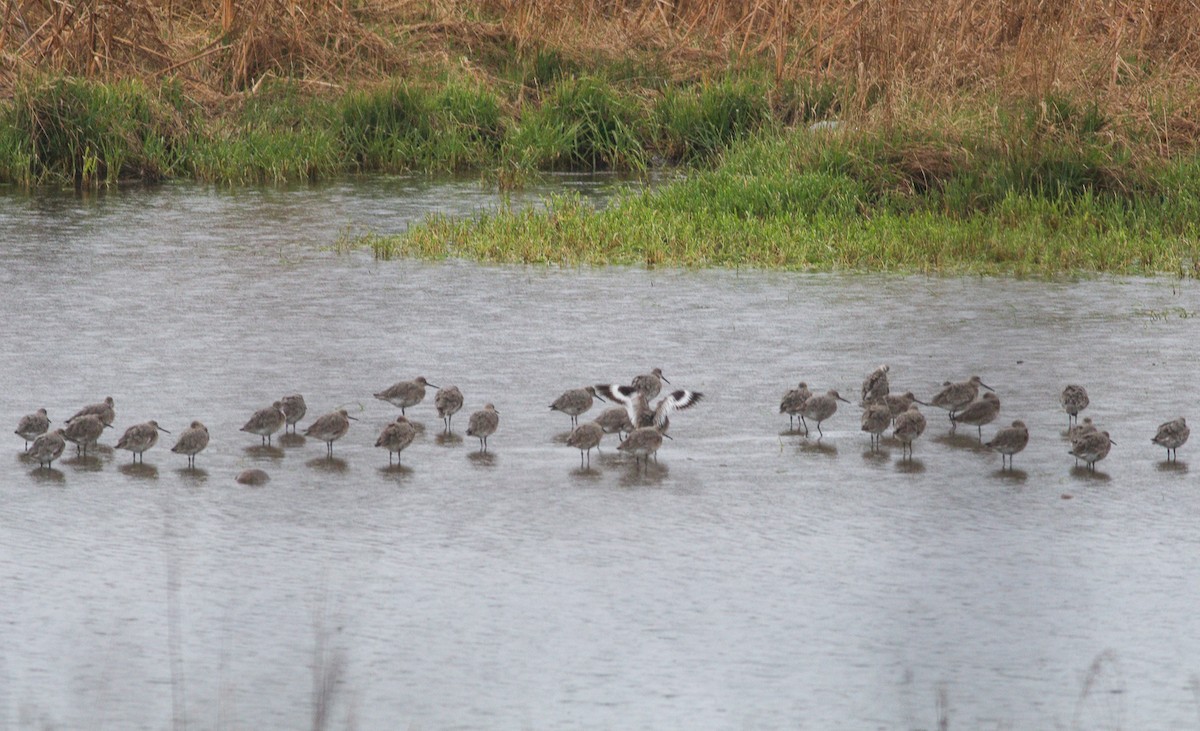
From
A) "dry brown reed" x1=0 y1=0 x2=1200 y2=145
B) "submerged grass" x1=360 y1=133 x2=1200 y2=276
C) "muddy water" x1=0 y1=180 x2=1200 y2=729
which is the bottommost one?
"muddy water" x1=0 y1=180 x2=1200 y2=729

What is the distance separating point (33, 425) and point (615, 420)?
121 inches

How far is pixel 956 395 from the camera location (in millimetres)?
9852

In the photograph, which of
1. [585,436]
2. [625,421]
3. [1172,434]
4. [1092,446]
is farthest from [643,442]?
[1172,434]

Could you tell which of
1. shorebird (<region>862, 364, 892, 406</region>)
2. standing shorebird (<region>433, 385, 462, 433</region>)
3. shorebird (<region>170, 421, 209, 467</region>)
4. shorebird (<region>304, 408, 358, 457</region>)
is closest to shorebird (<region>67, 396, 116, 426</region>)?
shorebird (<region>170, 421, 209, 467</region>)

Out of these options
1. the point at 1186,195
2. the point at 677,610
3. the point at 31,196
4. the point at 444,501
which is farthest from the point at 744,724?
the point at 31,196

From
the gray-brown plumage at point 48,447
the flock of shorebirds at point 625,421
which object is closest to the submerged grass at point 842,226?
the flock of shorebirds at point 625,421

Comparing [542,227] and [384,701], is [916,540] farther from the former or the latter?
[542,227]

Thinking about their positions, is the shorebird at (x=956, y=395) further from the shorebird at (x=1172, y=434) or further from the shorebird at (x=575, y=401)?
the shorebird at (x=575, y=401)

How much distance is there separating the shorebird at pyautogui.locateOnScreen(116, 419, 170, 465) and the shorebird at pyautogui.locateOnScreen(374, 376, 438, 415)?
1.46 metres

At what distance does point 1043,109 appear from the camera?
1706 cm

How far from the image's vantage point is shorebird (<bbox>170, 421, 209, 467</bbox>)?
8773 mm

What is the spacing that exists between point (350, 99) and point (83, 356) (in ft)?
40.7

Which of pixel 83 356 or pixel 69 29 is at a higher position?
pixel 69 29

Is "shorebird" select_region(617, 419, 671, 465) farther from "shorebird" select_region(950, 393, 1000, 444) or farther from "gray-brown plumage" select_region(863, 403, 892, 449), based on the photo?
"shorebird" select_region(950, 393, 1000, 444)
